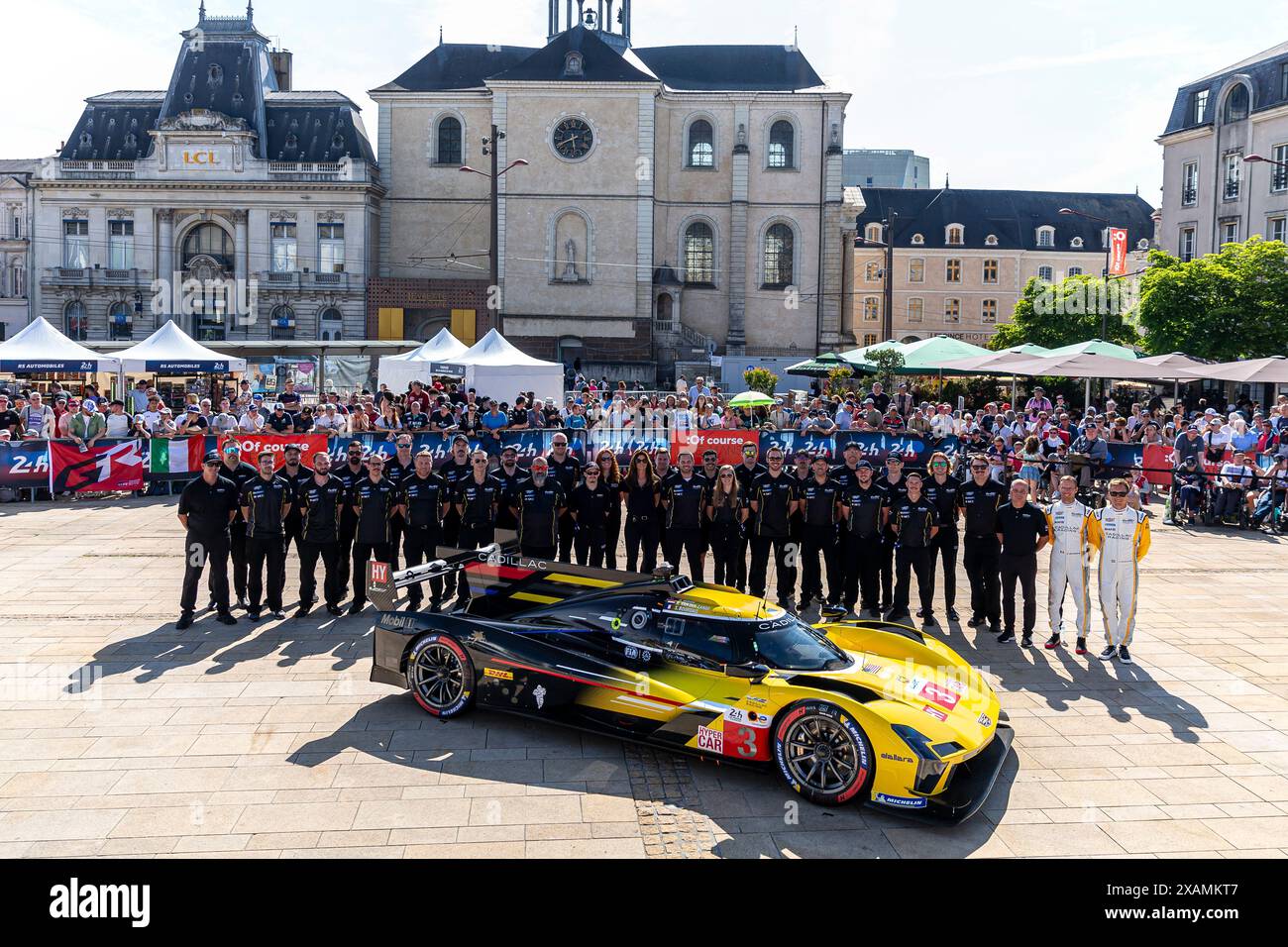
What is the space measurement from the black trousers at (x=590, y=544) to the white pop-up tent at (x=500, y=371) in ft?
47.3

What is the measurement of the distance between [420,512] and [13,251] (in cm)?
6472

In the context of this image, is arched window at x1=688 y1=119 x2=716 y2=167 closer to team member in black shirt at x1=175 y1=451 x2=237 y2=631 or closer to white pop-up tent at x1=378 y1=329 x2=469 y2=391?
white pop-up tent at x1=378 y1=329 x2=469 y2=391

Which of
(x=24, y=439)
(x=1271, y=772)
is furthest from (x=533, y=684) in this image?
(x=24, y=439)

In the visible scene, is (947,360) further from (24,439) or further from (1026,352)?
(24,439)

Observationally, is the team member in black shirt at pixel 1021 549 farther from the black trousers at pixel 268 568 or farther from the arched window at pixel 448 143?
the arched window at pixel 448 143

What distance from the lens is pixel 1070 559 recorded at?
11648mm

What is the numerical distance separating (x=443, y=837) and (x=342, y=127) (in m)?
56.3

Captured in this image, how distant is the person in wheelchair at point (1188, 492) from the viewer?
64.4ft

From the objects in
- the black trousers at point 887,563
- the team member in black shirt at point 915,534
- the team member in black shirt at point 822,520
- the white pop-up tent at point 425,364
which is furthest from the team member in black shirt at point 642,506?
the white pop-up tent at point 425,364

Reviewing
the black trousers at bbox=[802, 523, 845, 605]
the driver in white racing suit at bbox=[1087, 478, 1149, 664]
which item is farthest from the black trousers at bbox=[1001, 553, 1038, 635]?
the black trousers at bbox=[802, 523, 845, 605]

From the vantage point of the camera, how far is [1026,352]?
2658 centimetres

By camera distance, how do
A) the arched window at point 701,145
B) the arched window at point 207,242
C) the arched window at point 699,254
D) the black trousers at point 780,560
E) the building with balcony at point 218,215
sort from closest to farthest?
the black trousers at point 780,560
the building with balcony at point 218,215
the arched window at point 701,145
the arched window at point 699,254
the arched window at point 207,242

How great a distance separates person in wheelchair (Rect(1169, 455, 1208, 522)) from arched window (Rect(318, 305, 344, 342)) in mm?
45267

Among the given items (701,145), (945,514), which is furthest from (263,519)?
(701,145)
